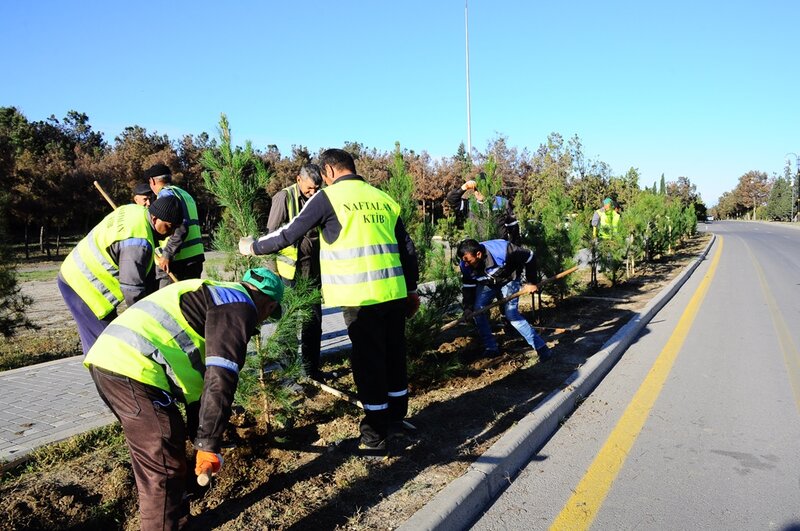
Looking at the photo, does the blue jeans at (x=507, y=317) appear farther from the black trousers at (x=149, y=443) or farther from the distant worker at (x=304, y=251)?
the black trousers at (x=149, y=443)

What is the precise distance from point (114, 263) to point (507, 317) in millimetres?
3974

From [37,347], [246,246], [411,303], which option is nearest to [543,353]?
[411,303]

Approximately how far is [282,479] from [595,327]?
5.53 meters

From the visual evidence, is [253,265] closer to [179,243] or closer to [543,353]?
[179,243]

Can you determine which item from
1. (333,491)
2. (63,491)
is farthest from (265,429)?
(63,491)

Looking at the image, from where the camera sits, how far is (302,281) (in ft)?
12.5

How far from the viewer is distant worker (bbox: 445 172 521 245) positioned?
7277 millimetres

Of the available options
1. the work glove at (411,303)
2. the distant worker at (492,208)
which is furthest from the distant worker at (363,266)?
the distant worker at (492,208)

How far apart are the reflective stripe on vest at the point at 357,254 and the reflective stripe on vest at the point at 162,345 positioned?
1104mm

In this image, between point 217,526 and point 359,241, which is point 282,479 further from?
point 359,241

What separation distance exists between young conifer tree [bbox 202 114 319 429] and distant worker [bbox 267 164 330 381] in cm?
31

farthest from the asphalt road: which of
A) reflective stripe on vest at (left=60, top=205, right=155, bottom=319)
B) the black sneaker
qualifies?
reflective stripe on vest at (left=60, top=205, right=155, bottom=319)

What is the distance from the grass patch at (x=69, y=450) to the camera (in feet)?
11.2

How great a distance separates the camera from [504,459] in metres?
3.42
